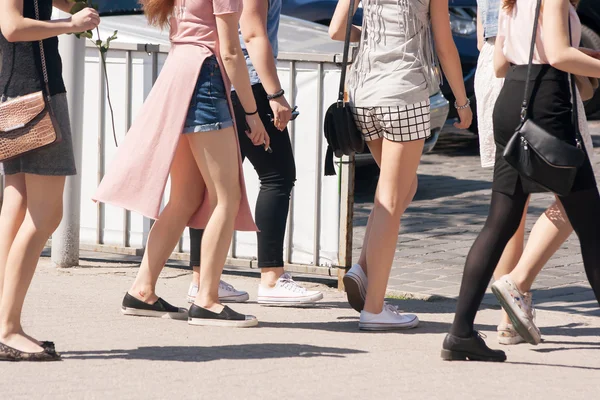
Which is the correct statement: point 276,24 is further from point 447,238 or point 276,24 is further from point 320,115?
point 447,238

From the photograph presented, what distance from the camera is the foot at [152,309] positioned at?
5680 millimetres

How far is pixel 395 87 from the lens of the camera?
526cm

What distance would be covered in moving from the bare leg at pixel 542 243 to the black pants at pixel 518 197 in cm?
36

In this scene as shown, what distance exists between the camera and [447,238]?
8.30m

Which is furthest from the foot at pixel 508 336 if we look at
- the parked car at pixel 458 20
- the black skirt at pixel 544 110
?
the parked car at pixel 458 20

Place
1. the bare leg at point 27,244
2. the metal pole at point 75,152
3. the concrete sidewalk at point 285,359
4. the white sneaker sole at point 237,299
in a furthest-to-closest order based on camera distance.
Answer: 1. the metal pole at point 75,152
2. the white sneaker sole at point 237,299
3. the bare leg at point 27,244
4. the concrete sidewalk at point 285,359

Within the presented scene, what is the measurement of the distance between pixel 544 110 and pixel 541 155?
203 millimetres

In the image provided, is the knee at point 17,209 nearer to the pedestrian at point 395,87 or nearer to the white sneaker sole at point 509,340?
the pedestrian at point 395,87

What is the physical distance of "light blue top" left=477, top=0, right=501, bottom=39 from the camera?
5578mm

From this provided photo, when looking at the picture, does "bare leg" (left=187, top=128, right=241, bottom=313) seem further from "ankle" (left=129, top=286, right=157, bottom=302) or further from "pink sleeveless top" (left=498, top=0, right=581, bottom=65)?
"pink sleeveless top" (left=498, top=0, right=581, bottom=65)

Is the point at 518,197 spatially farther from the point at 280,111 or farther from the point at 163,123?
the point at 163,123

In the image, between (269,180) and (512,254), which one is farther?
(269,180)

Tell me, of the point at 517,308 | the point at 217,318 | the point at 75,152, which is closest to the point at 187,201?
the point at 217,318

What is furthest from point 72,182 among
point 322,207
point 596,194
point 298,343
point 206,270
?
point 596,194
